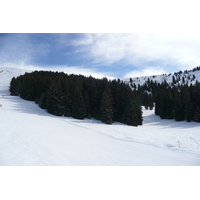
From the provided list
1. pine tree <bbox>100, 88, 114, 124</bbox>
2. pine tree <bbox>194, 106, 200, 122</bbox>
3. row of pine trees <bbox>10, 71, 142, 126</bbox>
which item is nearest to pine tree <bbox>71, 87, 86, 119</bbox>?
row of pine trees <bbox>10, 71, 142, 126</bbox>

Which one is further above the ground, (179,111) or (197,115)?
(179,111)

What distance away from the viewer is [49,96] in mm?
36250

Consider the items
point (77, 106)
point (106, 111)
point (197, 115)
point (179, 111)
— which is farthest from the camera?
point (179, 111)

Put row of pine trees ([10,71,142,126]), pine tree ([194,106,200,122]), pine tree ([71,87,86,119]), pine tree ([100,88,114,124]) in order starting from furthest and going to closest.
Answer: pine tree ([194,106,200,122]) → pine tree ([71,87,86,119]) → row of pine trees ([10,71,142,126]) → pine tree ([100,88,114,124])

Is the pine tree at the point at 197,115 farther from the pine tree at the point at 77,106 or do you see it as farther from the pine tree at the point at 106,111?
the pine tree at the point at 77,106

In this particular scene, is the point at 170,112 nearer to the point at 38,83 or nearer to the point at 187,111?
the point at 187,111

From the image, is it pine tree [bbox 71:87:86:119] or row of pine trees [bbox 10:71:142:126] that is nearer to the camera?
row of pine trees [bbox 10:71:142:126]

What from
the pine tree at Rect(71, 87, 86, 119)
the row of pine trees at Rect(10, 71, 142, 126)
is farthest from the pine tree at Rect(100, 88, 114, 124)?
the pine tree at Rect(71, 87, 86, 119)

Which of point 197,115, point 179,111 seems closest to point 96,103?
point 179,111

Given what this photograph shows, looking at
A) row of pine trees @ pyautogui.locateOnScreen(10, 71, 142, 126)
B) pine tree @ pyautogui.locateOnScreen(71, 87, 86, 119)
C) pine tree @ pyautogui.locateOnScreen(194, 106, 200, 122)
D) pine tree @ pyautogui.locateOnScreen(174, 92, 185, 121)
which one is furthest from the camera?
pine tree @ pyautogui.locateOnScreen(174, 92, 185, 121)

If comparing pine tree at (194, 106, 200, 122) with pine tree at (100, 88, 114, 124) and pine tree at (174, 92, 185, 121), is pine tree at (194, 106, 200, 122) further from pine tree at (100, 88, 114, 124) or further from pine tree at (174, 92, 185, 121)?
pine tree at (100, 88, 114, 124)

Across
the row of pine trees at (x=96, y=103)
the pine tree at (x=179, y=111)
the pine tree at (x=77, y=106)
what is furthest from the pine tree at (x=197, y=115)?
A: the pine tree at (x=77, y=106)

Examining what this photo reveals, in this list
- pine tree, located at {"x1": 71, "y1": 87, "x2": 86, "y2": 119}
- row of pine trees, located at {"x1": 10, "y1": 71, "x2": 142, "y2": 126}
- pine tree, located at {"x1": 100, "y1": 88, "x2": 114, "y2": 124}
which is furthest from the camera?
pine tree, located at {"x1": 71, "y1": 87, "x2": 86, "y2": 119}

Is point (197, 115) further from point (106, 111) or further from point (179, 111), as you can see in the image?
point (106, 111)
